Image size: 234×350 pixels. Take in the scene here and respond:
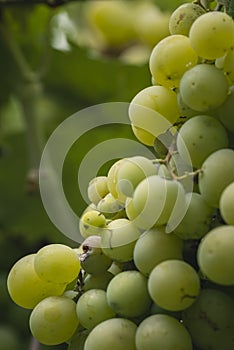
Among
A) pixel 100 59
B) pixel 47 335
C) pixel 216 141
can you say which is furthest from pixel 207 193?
pixel 100 59

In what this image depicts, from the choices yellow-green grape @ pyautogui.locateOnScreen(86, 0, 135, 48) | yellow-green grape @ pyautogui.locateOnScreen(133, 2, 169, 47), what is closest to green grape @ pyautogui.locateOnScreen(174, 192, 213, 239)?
yellow-green grape @ pyautogui.locateOnScreen(133, 2, 169, 47)

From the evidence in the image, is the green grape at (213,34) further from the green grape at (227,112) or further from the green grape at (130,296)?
the green grape at (130,296)

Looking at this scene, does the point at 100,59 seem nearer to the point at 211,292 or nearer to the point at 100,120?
the point at 100,120

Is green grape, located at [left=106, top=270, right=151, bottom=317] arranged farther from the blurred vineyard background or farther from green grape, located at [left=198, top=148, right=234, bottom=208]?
the blurred vineyard background

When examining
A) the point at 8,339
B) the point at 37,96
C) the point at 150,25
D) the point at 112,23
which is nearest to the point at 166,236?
the point at 8,339

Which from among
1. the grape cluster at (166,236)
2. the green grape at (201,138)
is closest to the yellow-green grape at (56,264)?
the grape cluster at (166,236)
